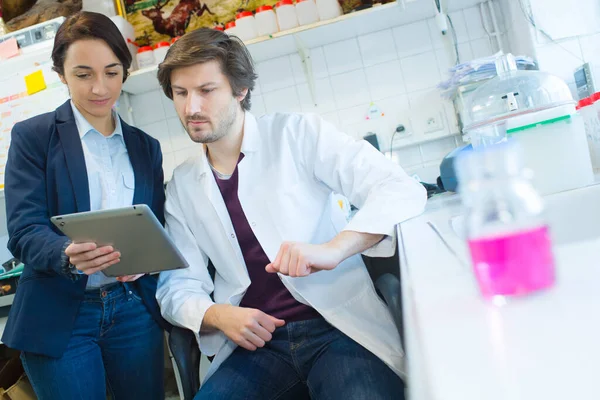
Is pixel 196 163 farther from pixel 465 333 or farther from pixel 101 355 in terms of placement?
pixel 465 333

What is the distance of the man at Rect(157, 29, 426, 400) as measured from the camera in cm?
99

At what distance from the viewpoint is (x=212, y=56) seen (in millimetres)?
1280

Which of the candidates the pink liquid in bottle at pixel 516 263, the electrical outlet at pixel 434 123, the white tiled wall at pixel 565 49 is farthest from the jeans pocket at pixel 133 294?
the white tiled wall at pixel 565 49

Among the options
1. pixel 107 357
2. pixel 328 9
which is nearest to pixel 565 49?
pixel 328 9

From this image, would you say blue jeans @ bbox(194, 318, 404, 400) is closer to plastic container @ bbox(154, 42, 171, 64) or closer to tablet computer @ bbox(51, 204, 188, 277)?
tablet computer @ bbox(51, 204, 188, 277)

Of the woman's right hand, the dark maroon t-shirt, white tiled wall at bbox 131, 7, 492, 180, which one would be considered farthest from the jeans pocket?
white tiled wall at bbox 131, 7, 492, 180

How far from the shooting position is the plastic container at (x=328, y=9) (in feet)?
7.15

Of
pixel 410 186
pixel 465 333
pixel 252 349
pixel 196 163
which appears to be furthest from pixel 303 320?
pixel 465 333

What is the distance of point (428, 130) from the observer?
2381 mm

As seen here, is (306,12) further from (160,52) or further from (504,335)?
(504,335)

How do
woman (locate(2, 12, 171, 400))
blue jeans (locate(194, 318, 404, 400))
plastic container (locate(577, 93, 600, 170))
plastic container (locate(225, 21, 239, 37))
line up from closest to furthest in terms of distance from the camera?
blue jeans (locate(194, 318, 404, 400)), woman (locate(2, 12, 171, 400)), plastic container (locate(577, 93, 600, 170)), plastic container (locate(225, 21, 239, 37))

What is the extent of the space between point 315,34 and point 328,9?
0.43ft

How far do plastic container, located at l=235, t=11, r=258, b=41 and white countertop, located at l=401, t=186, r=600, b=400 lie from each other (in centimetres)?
189

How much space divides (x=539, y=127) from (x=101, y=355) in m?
1.15
